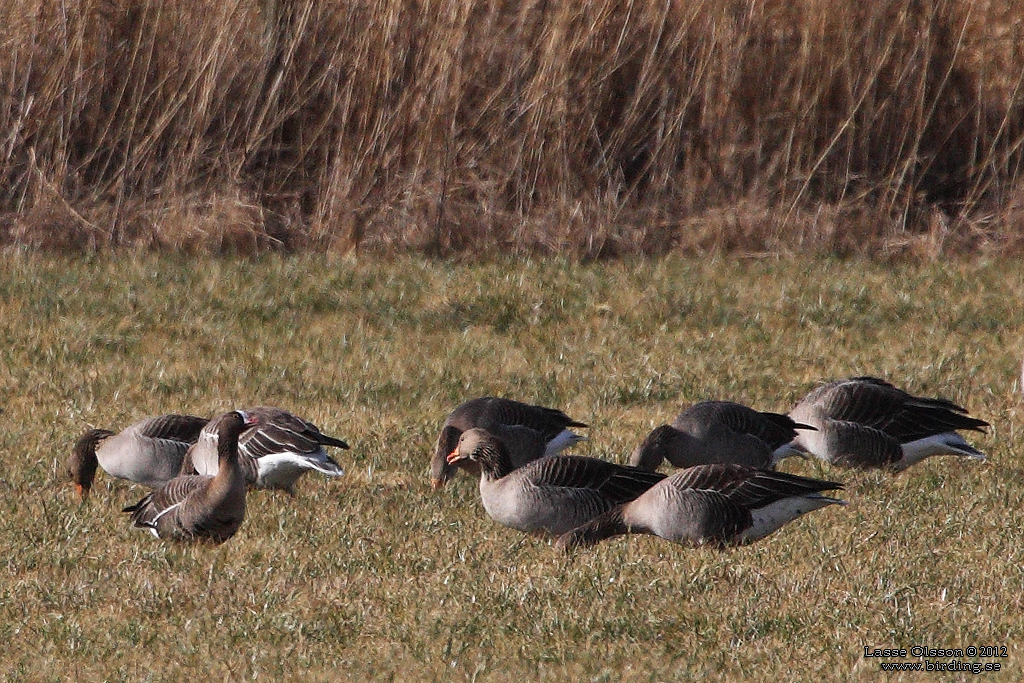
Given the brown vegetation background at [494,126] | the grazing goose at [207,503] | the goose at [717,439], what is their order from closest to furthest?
1. the grazing goose at [207,503]
2. the goose at [717,439]
3. the brown vegetation background at [494,126]

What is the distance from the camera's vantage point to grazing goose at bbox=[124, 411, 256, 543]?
649 centimetres

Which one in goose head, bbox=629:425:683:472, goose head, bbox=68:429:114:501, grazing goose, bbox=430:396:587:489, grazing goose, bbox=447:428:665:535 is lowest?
goose head, bbox=68:429:114:501

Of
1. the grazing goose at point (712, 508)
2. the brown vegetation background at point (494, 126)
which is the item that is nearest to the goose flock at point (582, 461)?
the grazing goose at point (712, 508)

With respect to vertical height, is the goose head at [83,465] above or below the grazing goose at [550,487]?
below

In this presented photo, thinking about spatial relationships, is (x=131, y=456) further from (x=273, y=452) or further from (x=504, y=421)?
(x=504, y=421)

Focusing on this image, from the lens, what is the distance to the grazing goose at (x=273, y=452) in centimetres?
733

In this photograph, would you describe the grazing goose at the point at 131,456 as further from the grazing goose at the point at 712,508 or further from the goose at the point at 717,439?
the goose at the point at 717,439

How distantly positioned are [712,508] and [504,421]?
1.85 metres

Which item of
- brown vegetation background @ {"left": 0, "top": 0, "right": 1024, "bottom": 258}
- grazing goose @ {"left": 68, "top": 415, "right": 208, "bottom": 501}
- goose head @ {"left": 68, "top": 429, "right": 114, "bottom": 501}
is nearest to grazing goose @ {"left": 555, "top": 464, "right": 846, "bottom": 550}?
grazing goose @ {"left": 68, "top": 415, "right": 208, "bottom": 501}

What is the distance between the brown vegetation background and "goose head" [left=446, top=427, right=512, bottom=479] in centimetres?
658

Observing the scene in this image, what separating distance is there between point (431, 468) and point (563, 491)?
1342 mm

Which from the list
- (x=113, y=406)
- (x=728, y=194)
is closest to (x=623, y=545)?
(x=113, y=406)

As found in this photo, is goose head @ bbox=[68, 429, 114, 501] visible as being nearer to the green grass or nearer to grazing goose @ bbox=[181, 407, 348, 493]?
the green grass

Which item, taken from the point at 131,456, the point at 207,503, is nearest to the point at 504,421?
the point at 131,456
